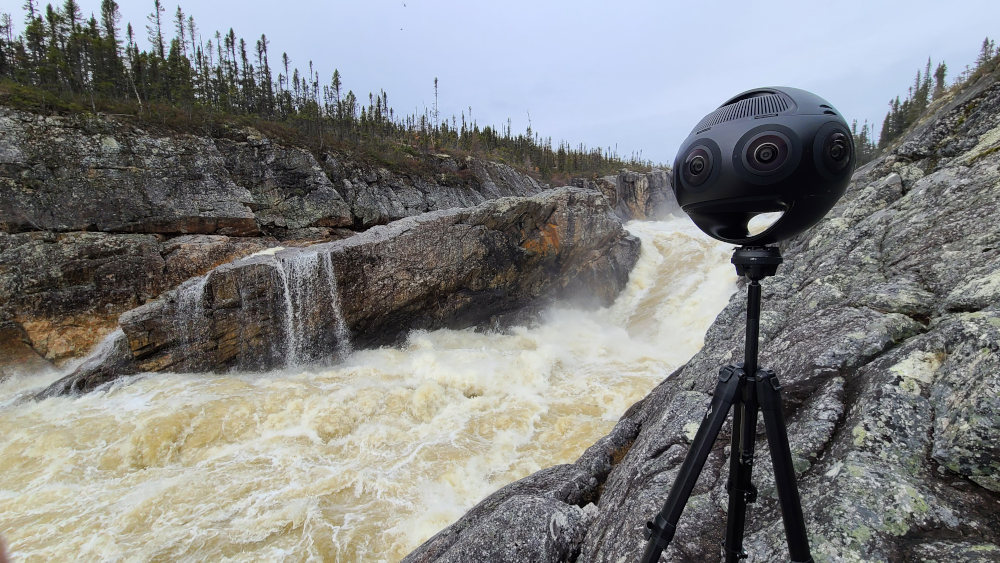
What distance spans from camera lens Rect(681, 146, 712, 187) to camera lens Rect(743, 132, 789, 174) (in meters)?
0.12

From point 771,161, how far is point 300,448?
849 cm

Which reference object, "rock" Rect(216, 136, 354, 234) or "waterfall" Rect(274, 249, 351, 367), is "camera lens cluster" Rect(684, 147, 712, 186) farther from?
"rock" Rect(216, 136, 354, 234)

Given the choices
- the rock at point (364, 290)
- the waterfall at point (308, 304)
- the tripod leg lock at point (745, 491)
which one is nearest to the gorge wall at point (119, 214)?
the rock at point (364, 290)

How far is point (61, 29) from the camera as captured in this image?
29906 millimetres

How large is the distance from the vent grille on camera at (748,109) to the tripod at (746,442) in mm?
511

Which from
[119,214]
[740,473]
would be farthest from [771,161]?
→ [119,214]

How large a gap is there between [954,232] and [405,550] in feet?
21.3

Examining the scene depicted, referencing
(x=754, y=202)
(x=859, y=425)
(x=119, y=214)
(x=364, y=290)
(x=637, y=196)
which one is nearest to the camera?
(x=754, y=202)

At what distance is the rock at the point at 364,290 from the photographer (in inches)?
421

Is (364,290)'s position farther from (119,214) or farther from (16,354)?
(119,214)

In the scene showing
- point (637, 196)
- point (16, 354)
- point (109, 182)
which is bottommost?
point (16, 354)

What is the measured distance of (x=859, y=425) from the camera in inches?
80.6

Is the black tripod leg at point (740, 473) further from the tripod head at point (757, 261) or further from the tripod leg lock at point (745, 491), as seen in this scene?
the tripod head at point (757, 261)

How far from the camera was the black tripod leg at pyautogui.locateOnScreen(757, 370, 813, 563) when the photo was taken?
1.44m
